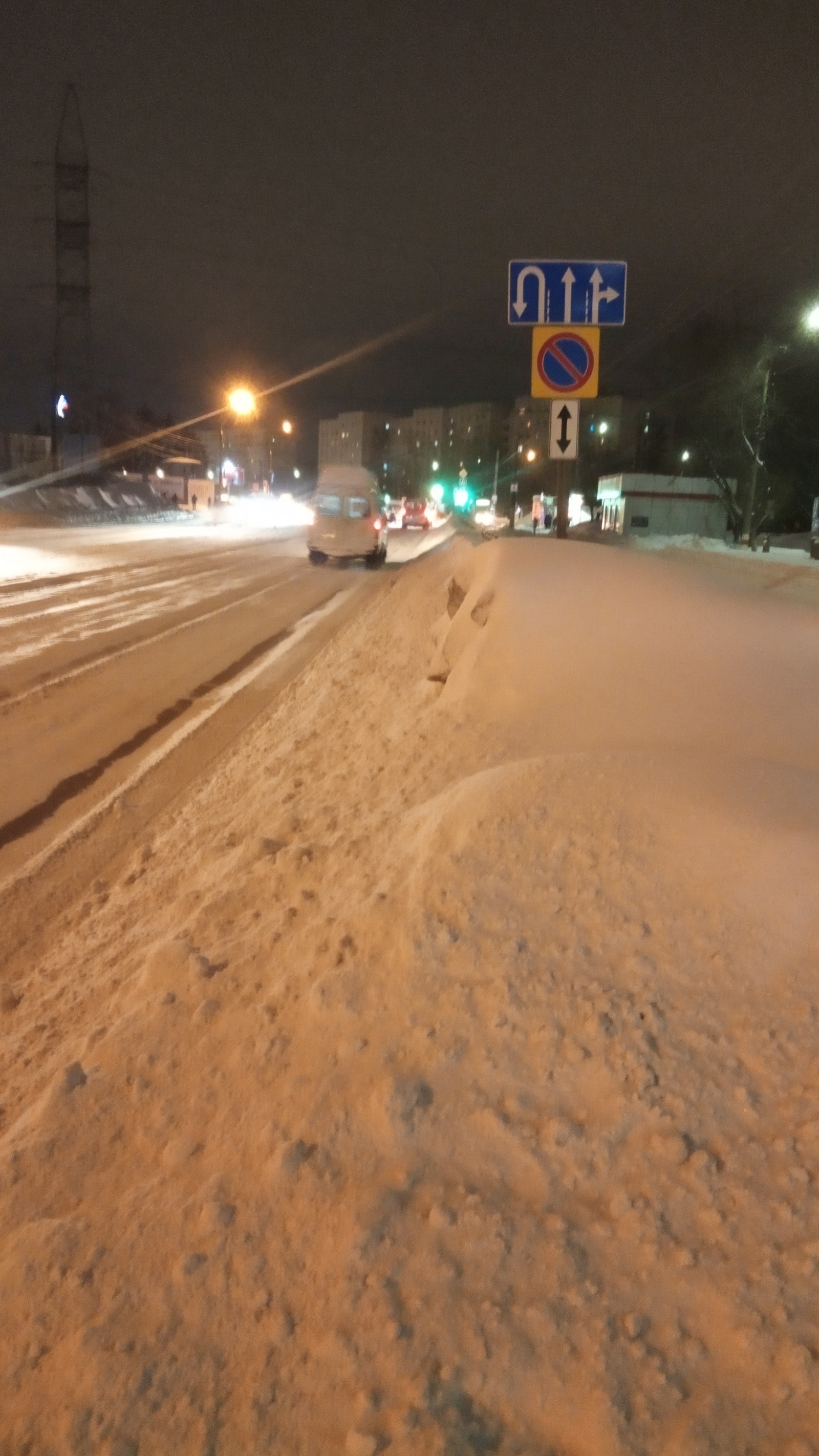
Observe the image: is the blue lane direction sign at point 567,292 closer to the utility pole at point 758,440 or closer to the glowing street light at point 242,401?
the utility pole at point 758,440

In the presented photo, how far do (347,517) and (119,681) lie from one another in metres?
16.0

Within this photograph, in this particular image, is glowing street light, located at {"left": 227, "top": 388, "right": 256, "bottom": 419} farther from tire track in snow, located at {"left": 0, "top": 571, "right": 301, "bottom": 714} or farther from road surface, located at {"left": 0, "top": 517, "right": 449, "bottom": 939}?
tire track in snow, located at {"left": 0, "top": 571, "right": 301, "bottom": 714}

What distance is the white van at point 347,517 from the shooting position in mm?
26203

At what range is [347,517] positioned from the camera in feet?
86.2

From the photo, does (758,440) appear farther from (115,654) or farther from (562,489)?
(115,654)

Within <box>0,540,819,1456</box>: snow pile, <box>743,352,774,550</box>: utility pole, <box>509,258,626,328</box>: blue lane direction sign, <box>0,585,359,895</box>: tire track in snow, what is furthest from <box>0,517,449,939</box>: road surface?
<box>743,352,774,550</box>: utility pole

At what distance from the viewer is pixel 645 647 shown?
7.05 meters

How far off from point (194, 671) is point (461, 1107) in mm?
9613

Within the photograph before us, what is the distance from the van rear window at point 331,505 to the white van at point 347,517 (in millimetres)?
13

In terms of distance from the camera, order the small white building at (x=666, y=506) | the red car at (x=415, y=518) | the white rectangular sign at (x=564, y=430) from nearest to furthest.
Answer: the white rectangular sign at (x=564, y=430)
the small white building at (x=666, y=506)
the red car at (x=415, y=518)

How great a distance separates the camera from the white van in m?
26.2

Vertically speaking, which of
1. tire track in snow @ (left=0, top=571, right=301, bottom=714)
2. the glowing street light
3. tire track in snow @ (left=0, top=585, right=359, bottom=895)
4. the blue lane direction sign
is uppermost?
the glowing street light

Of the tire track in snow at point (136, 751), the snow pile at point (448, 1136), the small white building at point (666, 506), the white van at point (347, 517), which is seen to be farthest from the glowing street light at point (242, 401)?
the snow pile at point (448, 1136)

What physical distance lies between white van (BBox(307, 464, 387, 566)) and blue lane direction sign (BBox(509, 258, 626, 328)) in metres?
17.0
